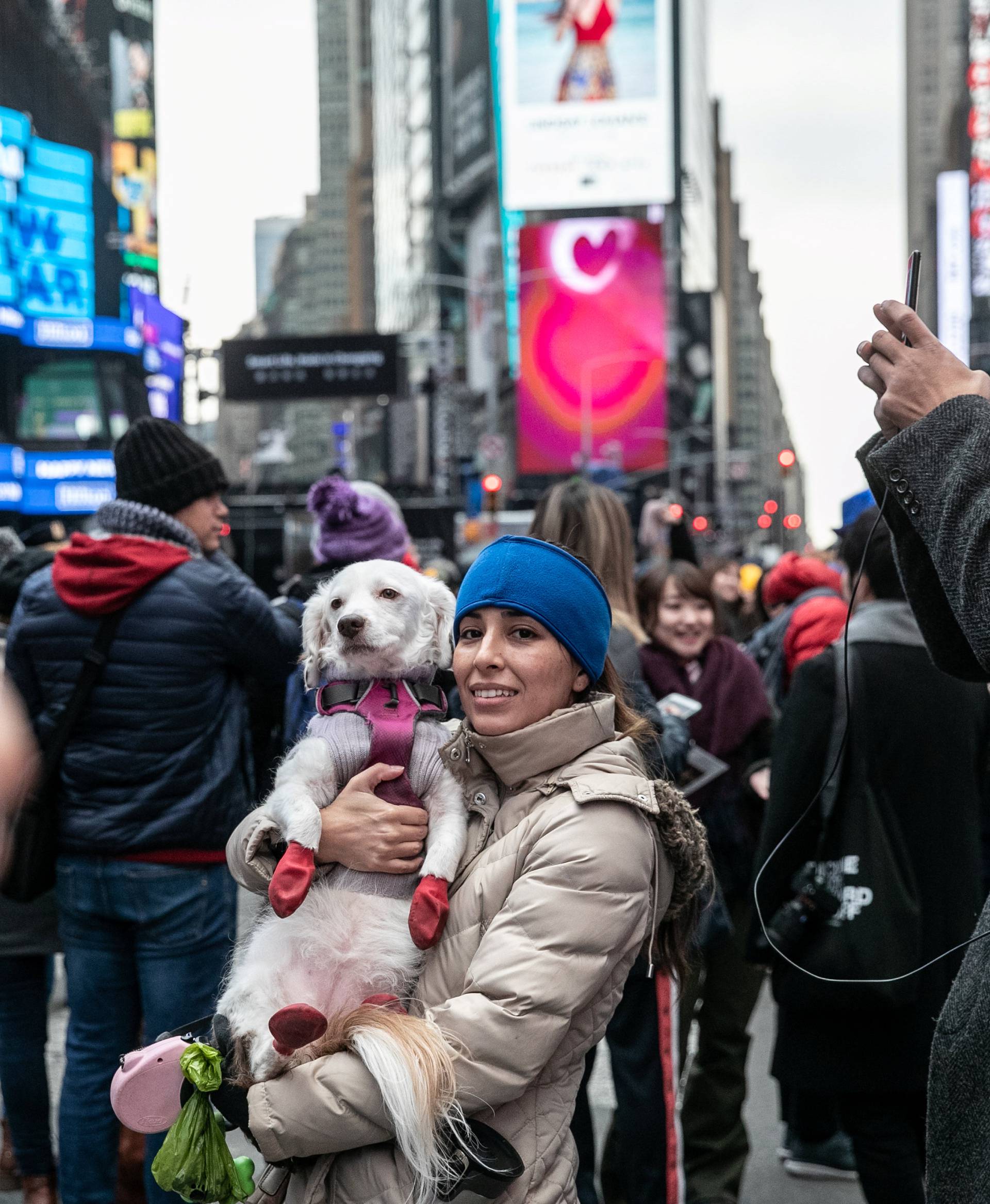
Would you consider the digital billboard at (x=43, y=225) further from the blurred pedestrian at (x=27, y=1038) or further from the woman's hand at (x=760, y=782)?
the woman's hand at (x=760, y=782)

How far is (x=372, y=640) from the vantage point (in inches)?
115

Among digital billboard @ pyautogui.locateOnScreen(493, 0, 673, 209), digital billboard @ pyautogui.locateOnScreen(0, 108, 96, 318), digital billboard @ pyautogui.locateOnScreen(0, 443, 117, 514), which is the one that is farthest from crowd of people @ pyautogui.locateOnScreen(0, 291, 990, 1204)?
digital billboard @ pyautogui.locateOnScreen(493, 0, 673, 209)

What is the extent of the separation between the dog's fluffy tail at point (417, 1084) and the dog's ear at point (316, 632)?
3.19 feet

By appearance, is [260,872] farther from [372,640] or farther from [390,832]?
[372,640]

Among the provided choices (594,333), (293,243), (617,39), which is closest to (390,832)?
(594,333)

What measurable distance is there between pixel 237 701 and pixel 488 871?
76.1 inches

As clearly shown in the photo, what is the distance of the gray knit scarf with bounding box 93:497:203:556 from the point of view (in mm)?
4129

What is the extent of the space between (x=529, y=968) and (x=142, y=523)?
235 cm

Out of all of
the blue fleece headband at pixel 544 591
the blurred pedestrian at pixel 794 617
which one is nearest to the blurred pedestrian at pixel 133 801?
the blue fleece headband at pixel 544 591

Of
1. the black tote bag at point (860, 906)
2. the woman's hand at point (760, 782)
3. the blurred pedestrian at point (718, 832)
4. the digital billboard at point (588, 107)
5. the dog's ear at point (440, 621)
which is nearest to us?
the dog's ear at point (440, 621)

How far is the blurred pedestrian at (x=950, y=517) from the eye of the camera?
1.98 meters

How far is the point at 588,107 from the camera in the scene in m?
70.3

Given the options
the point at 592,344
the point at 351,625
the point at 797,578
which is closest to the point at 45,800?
the point at 351,625

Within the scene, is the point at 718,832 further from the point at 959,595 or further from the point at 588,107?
the point at 588,107
